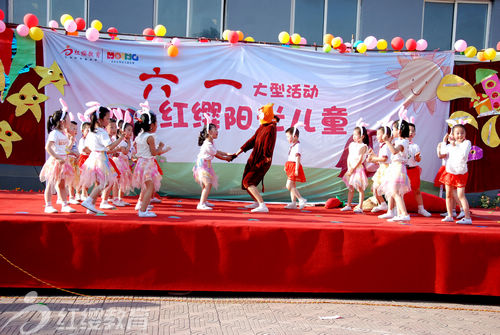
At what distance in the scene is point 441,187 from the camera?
711cm

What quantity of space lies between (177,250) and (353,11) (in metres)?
6.63

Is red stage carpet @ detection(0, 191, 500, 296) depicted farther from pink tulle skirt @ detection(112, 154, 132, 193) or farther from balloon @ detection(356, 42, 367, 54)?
balloon @ detection(356, 42, 367, 54)

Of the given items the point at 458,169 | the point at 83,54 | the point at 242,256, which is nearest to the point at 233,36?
the point at 83,54

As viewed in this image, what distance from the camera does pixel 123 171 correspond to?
19.1ft

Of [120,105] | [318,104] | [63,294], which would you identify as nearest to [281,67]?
[318,104]

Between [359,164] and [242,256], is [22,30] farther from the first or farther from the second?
[359,164]

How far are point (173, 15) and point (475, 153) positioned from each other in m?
5.92

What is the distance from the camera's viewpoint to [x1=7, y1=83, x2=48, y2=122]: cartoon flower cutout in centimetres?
661

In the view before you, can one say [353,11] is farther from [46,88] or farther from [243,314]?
[243,314]

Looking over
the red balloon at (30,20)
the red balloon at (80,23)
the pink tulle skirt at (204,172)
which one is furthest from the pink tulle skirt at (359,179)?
the red balloon at (30,20)

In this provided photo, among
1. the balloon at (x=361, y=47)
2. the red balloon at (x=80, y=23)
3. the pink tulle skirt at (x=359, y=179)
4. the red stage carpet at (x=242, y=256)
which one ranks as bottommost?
the red stage carpet at (x=242, y=256)

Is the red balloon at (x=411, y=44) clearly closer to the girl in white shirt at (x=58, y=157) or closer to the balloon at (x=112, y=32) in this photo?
the balloon at (x=112, y=32)

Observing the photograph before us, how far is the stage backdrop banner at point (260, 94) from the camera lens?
22.4 feet

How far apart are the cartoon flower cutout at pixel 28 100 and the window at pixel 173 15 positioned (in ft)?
8.80
